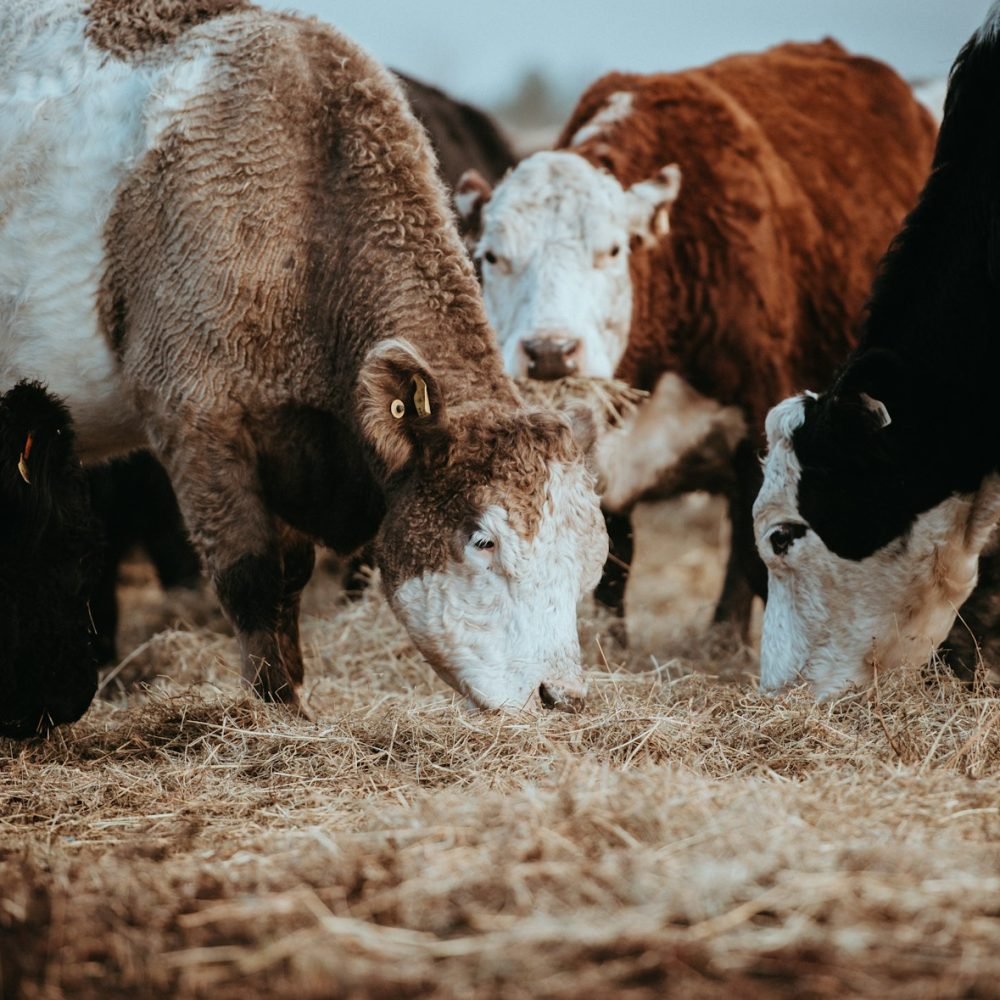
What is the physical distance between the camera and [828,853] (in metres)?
2.52

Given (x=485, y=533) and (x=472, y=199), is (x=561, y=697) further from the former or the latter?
(x=472, y=199)

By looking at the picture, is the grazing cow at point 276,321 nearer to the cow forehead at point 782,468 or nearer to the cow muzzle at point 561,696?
the cow muzzle at point 561,696

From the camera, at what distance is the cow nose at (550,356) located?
6.02 metres

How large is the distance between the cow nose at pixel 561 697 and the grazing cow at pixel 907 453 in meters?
1.02

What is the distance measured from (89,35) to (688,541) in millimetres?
6437

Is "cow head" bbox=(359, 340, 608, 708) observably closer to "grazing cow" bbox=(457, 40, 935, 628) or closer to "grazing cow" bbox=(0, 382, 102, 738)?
"grazing cow" bbox=(0, 382, 102, 738)

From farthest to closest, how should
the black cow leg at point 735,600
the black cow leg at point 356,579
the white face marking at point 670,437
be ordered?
the black cow leg at point 356,579
the black cow leg at point 735,600
the white face marking at point 670,437

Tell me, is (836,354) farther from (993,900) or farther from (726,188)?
(993,900)

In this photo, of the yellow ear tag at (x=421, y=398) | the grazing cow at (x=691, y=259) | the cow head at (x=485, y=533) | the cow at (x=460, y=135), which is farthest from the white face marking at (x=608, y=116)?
the yellow ear tag at (x=421, y=398)

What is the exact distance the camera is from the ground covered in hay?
2.11m

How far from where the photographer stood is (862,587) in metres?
4.68

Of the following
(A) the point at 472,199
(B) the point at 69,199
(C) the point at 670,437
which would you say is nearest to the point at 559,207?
(A) the point at 472,199

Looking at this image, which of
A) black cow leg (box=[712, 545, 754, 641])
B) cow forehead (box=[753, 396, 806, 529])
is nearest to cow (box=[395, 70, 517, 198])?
black cow leg (box=[712, 545, 754, 641])

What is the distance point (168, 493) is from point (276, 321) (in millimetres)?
3362
